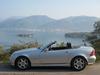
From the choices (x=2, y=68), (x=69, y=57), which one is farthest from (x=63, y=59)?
(x=2, y=68)

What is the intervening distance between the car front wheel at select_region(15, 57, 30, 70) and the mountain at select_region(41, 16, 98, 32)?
3148 centimetres

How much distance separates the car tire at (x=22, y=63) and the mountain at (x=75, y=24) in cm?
3147

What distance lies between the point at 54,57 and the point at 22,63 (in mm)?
1364

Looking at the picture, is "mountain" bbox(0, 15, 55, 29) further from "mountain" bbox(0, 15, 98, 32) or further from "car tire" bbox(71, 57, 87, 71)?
"car tire" bbox(71, 57, 87, 71)

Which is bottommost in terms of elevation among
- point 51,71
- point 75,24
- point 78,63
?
point 51,71

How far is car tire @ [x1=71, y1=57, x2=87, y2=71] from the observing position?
45.7ft

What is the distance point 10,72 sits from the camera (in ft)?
45.2

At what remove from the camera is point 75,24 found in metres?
52.2

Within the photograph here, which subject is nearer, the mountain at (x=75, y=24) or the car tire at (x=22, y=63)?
the car tire at (x=22, y=63)

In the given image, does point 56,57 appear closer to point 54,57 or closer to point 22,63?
point 54,57

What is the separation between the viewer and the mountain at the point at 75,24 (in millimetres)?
48078

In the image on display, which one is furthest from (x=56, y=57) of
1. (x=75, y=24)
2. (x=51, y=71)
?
(x=75, y=24)

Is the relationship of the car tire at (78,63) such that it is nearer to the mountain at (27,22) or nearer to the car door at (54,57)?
the car door at (54,57)

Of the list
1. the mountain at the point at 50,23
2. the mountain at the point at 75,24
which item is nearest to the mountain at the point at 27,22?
the mountain at the point at 50,23
